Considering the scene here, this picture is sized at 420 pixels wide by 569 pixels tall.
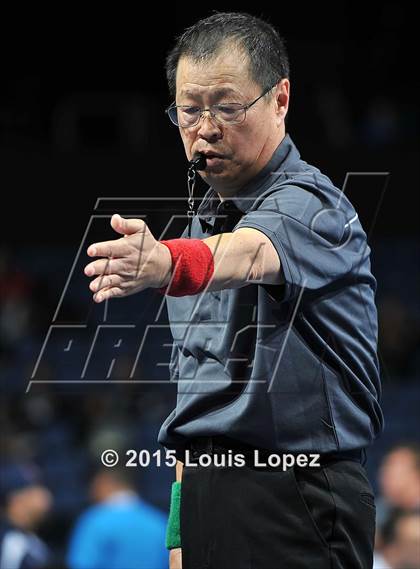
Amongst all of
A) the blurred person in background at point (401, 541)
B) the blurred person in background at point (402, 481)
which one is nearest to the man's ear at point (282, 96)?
the blurred person in background at point (401, 541)

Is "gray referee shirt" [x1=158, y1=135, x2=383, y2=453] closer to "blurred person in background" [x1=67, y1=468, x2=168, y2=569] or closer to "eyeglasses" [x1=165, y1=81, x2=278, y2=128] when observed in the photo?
"eyeglasses" [x1=165, y1=81, x2=278, y2=128]

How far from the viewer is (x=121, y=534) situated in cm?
421

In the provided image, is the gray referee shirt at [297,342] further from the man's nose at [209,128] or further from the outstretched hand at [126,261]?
the outstretched hand at [126,261]

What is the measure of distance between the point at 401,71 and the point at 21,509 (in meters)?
4.66

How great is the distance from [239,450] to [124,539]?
8.35 feet

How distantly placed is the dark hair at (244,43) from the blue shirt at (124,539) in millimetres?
2582

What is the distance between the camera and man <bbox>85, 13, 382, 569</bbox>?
172 centimetres

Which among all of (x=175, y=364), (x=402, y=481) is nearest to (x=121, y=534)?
(x=402, y=481)

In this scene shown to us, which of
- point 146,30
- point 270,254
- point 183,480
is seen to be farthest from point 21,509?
point 146,30

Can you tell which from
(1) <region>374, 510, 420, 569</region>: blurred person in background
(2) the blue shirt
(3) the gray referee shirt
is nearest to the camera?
(3) the gray referee shirt

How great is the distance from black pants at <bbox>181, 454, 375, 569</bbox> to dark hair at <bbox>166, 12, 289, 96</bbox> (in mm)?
642

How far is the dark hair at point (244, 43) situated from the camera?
5.92 feet

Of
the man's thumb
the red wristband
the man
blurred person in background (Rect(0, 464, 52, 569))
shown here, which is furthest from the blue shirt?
the man's thumb

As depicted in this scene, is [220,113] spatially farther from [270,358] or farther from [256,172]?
[270,358]
